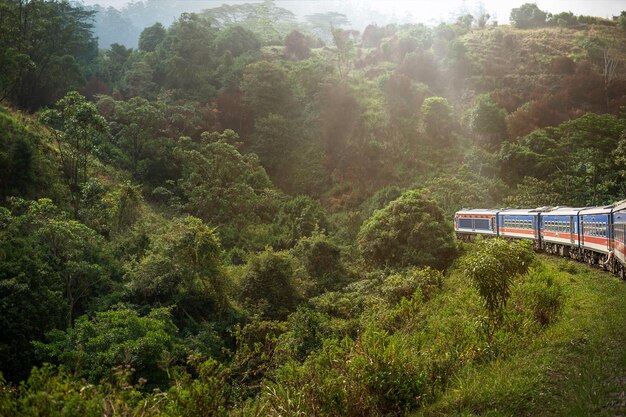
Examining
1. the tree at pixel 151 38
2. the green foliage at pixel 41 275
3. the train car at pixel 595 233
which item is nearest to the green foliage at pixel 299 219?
the green foliage at pixel 41 275

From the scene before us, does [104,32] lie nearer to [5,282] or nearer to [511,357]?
[5,282]

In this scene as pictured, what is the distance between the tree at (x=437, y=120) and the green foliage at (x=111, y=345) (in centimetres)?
3537

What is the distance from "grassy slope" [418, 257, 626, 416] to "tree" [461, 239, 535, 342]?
3.54 ft

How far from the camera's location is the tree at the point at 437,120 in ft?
147

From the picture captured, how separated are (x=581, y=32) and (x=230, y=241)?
2183 inches

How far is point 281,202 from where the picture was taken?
36500 mm

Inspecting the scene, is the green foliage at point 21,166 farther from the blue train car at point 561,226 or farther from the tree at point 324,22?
the tree at point 324,22

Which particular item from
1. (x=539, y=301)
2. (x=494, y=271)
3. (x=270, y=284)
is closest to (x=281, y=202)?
(x=270, y=284)

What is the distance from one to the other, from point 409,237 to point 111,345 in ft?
47.6

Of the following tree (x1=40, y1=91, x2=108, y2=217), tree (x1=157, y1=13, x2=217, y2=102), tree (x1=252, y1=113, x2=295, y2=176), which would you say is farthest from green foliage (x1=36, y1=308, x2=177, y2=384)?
tree (x1=157, y1=13, x2=217, y2=102)

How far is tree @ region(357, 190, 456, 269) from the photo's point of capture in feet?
75.7

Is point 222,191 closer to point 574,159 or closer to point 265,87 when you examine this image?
point 265,87

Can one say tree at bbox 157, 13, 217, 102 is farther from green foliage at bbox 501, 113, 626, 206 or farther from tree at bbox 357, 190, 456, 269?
tree at bbox 357, 190, 456, 269

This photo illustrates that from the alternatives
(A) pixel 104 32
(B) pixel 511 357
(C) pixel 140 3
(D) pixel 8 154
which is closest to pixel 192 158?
(D) pixel 8 154
